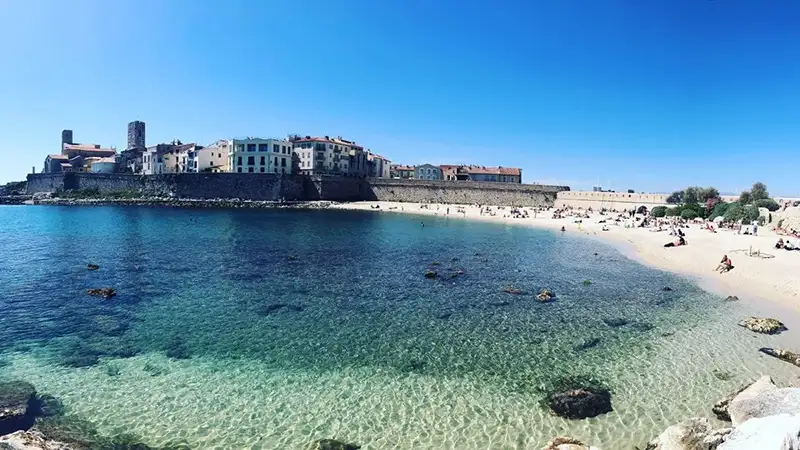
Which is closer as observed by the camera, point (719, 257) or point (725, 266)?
point (725, 266)

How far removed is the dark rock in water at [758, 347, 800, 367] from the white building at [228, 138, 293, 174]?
86675mm

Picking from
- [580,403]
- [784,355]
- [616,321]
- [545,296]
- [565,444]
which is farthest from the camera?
[545,296]

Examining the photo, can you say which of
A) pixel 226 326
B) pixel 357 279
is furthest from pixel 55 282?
pixel 357 279

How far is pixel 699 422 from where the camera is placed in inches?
304

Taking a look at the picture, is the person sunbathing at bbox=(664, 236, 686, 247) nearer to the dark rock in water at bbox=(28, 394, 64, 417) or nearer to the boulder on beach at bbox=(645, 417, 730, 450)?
the boulder on beach at bbox=(645, 417, 730, 450)

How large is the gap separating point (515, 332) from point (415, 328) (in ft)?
11.0

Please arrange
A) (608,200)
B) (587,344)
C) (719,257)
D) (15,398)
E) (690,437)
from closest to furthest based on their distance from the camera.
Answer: (690,437), (15,398), (587,344), (719,257), (608,200)

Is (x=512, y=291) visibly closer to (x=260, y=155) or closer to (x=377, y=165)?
(x=260, y=155)

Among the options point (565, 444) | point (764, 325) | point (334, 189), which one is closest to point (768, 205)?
point (764, 325)

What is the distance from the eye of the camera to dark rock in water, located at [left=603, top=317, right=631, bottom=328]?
1594cm

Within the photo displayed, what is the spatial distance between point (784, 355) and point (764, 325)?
3.01 m

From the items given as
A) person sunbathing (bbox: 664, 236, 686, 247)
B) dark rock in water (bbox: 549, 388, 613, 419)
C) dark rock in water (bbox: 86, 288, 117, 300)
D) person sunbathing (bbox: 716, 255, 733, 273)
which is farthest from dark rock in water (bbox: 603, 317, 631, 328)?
person sunbathing (bbox: 664, 236, 686, 247)

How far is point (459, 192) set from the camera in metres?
91.2

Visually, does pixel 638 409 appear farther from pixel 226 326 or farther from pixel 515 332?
pixel 226 326
